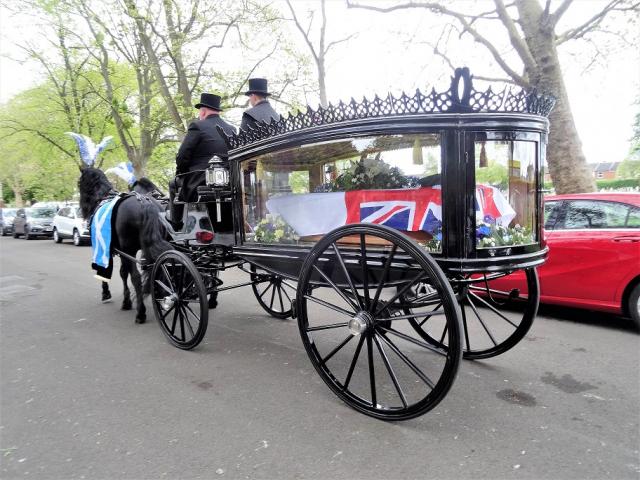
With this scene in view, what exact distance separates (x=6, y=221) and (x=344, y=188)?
2940cm

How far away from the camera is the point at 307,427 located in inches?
115

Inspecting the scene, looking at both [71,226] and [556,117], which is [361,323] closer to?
[556,117]

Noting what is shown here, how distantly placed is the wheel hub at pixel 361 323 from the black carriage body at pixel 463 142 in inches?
14.8

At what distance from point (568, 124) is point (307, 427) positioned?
8.50 m

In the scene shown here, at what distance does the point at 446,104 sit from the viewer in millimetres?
2752

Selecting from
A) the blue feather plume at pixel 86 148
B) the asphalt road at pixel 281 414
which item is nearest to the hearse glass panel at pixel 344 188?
the asphalt road at pixel 281 414

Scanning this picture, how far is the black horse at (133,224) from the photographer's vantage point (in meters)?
5.20

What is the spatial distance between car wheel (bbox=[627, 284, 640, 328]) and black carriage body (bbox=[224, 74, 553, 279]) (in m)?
2.14

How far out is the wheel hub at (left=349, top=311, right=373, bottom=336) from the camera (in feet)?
9.53

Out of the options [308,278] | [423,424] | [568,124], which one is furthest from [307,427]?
[568,124]

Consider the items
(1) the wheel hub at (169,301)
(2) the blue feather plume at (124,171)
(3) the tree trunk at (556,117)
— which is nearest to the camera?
(1) the wheel hub at (169,301)

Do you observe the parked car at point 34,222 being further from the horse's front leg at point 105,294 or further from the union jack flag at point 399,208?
the union jack flag at point 399,208

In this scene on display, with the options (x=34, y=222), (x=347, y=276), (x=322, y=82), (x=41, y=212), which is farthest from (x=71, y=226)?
(x=347, y=276)

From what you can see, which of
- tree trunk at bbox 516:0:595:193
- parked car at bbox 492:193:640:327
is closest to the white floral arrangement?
parked car at bbox 492:193:640:327
